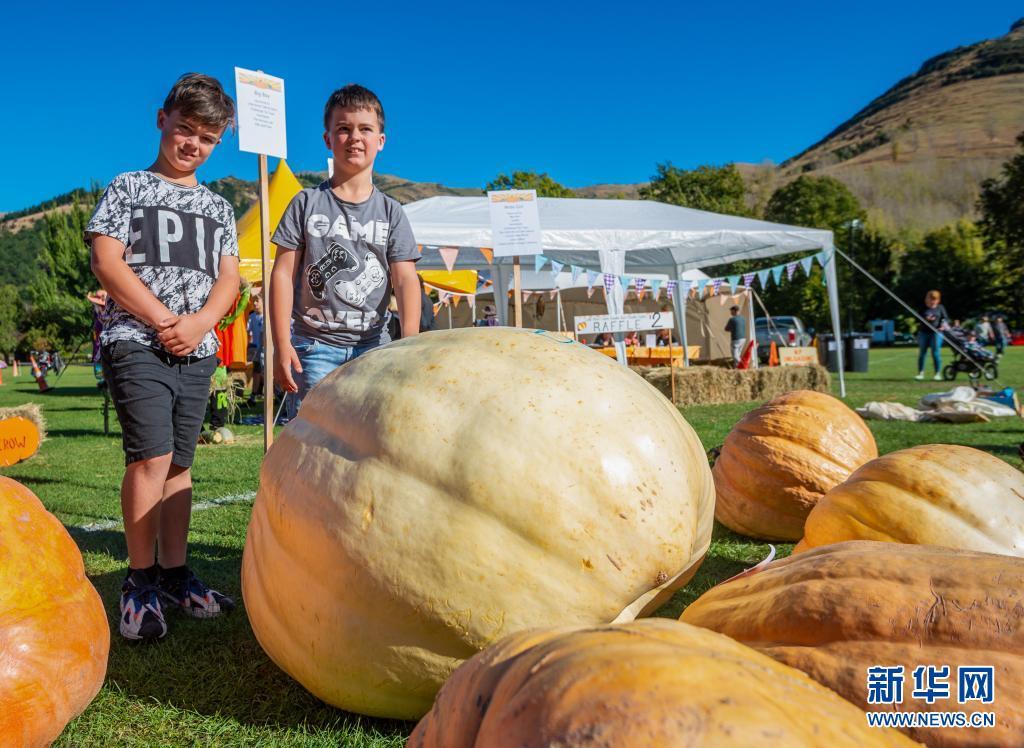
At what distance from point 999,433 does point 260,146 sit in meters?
7.12

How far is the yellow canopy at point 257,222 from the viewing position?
12031 millimetres

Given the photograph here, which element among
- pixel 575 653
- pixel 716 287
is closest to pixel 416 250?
pixel 575 653

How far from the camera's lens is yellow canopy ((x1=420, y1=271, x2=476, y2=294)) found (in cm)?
1600

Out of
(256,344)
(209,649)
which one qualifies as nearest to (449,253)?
(256,344)

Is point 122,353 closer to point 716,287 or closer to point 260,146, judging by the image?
point 260,146

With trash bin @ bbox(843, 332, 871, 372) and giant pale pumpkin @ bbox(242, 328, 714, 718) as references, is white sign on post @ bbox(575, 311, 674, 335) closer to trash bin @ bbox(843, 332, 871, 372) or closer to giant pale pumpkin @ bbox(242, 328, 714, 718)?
giant pale pumpkin @ bbox(242, 328, 714, 718)

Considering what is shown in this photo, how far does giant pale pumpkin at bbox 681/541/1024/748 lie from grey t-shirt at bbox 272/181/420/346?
213 cm

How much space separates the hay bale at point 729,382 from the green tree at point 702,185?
3531 centimetres

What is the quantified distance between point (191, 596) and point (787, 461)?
2.47 metres

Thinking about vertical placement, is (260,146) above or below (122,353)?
above

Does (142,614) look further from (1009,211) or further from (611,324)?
(1009,211)

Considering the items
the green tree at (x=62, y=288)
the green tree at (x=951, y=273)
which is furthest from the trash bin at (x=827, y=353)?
the green tree at (x=62, y=288)

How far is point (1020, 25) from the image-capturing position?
178 meters

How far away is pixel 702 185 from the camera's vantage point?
4797cm
